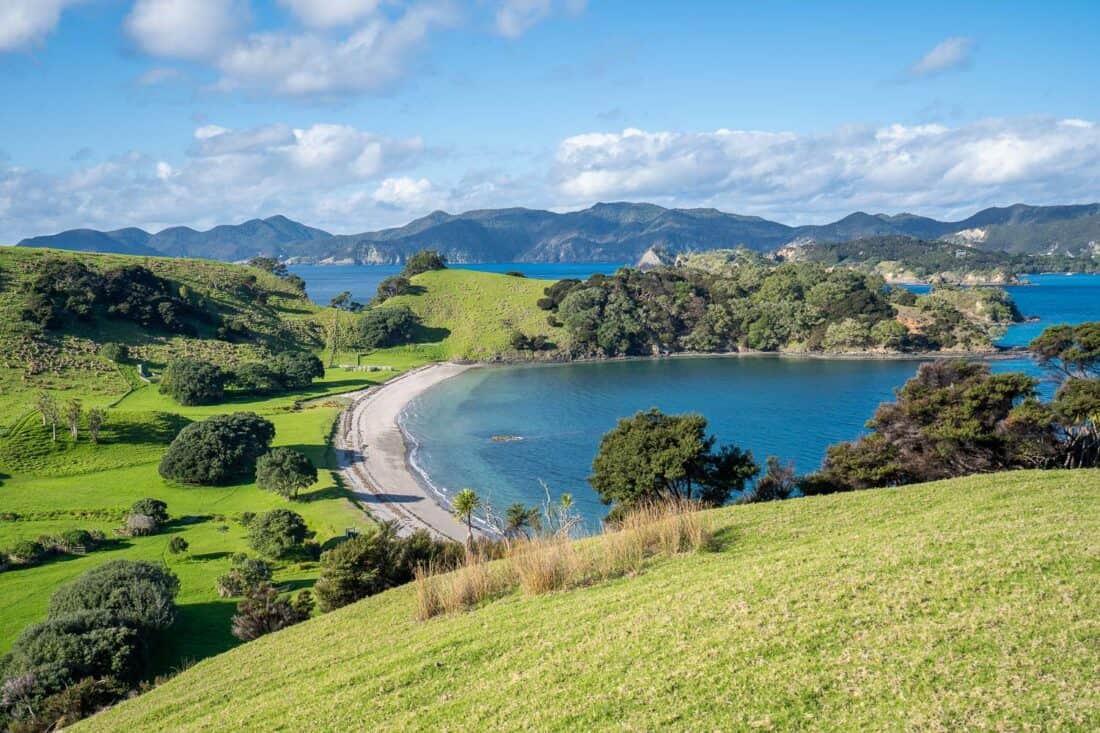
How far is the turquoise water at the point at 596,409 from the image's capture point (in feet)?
171

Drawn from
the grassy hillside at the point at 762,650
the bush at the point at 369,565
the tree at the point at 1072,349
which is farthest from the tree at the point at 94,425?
the tree at the point at 1072,349

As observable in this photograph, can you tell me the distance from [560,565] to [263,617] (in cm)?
1218

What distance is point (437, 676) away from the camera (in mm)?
10352

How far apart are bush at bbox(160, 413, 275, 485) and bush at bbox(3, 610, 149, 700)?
26374mm

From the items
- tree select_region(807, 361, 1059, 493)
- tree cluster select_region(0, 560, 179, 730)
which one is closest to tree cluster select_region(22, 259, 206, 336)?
tree cluster select_region(0, 560, 179, 730)

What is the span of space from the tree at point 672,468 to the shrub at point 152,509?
1044 inches

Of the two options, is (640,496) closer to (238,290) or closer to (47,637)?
(47,637)

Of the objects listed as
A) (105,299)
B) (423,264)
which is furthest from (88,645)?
(423,264)

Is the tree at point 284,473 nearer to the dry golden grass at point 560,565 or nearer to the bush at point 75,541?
the bush at point 75,541

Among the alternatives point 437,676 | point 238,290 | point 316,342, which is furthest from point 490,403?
point 437,676

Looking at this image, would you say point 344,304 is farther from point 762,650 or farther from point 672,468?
point 762,650

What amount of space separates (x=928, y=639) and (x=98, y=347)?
9224cm

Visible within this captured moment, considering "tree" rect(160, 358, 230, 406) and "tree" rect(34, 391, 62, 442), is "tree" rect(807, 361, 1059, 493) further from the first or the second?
"tree" rect(160, 358, 230, 406)

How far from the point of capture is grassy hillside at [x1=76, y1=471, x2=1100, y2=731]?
728cm
